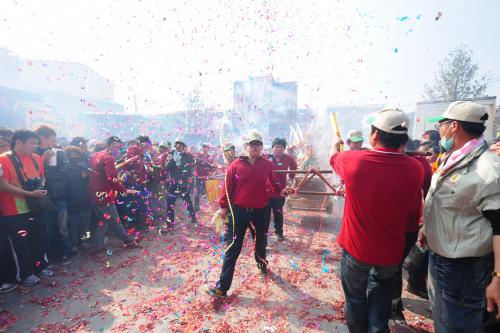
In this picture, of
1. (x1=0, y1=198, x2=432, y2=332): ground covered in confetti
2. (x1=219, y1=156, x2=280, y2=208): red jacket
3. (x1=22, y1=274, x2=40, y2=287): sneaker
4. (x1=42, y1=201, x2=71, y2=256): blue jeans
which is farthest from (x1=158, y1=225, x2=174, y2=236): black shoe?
(x1=219, y1=156, x2=280, y2=208): red jacket

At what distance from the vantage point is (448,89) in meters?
22.9

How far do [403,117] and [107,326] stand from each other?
4.26 meters

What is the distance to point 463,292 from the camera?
2047 millimetres

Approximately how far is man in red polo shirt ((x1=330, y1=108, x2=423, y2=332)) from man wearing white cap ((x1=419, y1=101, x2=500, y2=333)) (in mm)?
247

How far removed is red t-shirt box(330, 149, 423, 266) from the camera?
2.19m

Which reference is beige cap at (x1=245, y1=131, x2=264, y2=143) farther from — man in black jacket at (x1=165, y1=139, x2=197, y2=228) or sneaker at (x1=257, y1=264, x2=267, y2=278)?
man in black jacket at (x1=165, y1=139, x2=197, y2=228)

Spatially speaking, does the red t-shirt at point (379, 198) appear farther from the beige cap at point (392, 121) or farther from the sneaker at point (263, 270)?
the sneaker at point (263, 270)

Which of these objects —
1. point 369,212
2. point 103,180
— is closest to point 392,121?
point 369,212

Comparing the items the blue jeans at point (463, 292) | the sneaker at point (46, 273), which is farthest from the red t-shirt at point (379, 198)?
the sneaker at point (46, 273)

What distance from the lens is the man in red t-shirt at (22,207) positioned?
409 cm

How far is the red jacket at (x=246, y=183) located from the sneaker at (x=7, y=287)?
11.9ft

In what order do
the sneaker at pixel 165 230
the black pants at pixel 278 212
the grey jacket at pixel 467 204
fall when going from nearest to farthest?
the grey jacket at pixel 467 204 < the black pants at pixel 278 212 < the sneaker at pixel 165 230

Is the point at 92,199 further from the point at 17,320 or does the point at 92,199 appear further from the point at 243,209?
the point at 243,209

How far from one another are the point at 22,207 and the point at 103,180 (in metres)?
1.50
